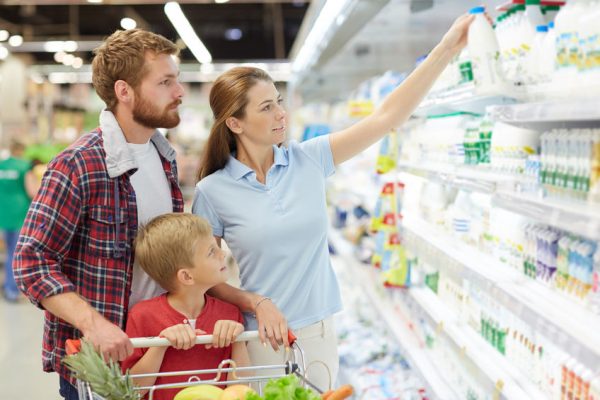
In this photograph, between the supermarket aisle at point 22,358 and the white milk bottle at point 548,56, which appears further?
the supermarket aisle at point 22,358

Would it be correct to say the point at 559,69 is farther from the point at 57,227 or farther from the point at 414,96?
the point at 57,227

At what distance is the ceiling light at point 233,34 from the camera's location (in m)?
26.0

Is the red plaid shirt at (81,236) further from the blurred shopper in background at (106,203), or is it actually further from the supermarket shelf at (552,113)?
the supermarket shelf at (552,113)

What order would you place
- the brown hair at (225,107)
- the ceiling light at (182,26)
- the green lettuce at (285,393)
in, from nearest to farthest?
the green lettuce at (285,393) < the brown hair at (225,107) < the ceiling light at (182,26)

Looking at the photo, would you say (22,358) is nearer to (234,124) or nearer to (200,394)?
(234,124)

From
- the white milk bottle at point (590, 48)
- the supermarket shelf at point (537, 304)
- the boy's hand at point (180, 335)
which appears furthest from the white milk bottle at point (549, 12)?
the boy's hand at point (180, 335)

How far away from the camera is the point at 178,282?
2.18 metres

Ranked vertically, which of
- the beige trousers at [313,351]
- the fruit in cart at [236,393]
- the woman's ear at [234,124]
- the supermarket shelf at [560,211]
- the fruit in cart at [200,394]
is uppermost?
the woman's ear at [234,124]

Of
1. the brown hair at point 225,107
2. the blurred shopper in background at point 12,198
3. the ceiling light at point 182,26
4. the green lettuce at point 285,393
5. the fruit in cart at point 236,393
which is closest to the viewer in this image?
the green lettuce at point 285,393

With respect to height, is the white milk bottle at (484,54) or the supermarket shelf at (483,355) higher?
the white milk bottle at (484,54)

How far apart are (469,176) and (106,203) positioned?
50.8 inches

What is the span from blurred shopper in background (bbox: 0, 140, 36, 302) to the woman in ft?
23.1

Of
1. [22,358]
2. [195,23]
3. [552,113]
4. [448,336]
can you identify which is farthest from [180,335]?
[195,23]

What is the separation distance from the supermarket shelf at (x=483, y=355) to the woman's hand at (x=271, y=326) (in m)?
0.76
